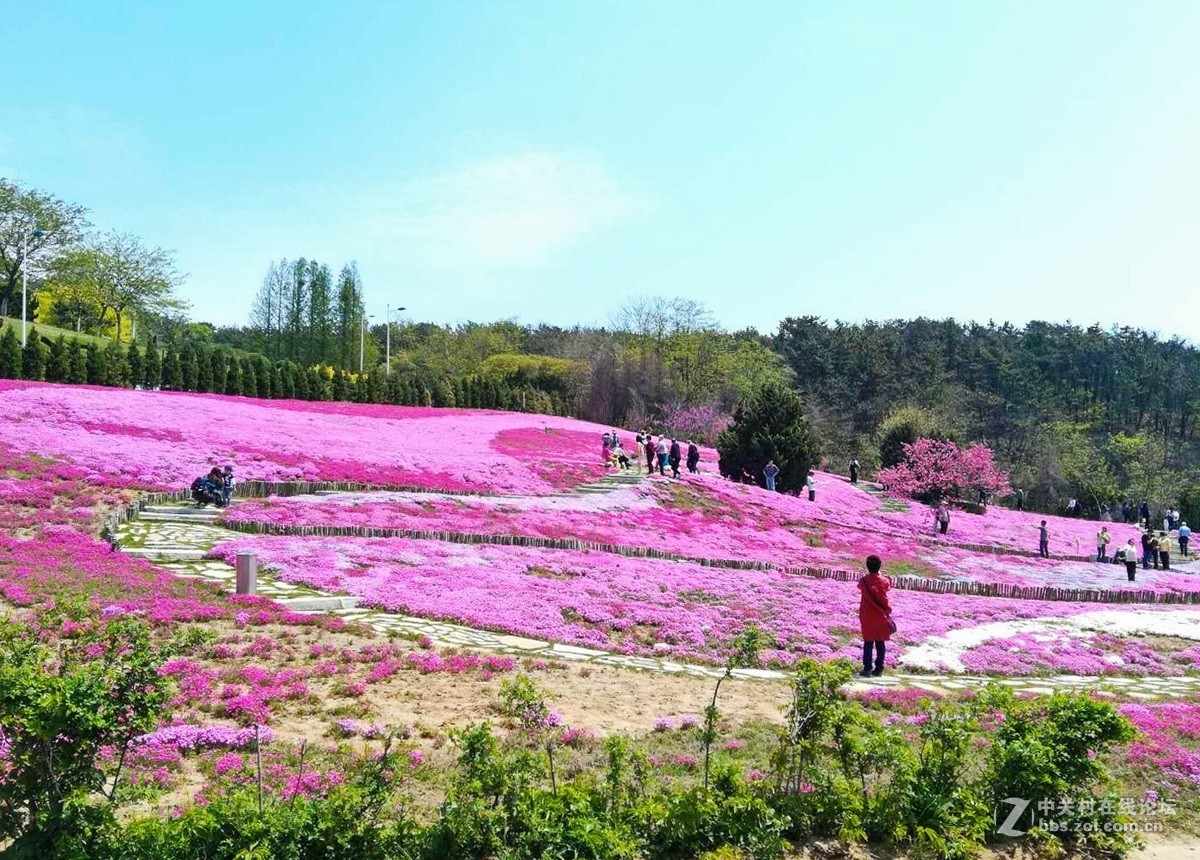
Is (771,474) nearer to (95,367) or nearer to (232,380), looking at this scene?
(232,380)

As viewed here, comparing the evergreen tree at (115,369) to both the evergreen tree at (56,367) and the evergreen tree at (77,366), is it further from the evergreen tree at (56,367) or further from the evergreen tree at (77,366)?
the evergreen tree at (56,367)

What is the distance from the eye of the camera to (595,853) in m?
4.07

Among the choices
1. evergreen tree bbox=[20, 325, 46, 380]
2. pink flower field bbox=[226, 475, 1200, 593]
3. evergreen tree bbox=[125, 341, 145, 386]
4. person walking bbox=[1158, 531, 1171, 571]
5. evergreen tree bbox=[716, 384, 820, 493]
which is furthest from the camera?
evergreen tree bbox=[125, 341, 145, 386]

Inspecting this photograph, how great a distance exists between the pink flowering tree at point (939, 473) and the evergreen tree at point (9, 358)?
4306 centimetres

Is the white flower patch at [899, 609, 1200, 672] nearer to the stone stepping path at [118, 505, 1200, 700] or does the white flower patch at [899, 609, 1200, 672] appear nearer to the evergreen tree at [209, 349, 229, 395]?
the stone stepping path at [118, 505, 1200, 700]

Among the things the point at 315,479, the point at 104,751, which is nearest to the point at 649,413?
the point at 315,479

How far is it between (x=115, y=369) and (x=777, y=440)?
33122 millimetres

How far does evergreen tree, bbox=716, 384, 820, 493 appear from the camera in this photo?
32344 mm

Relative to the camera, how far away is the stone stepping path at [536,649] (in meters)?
9.49

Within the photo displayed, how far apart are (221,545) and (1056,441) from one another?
65562 millimetres

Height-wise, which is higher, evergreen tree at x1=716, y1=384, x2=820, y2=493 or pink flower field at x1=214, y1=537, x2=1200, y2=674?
evergreen tree at x1=716, y1=384, x2=820, y2=493

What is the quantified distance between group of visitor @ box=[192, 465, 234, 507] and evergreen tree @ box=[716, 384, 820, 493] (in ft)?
71.4

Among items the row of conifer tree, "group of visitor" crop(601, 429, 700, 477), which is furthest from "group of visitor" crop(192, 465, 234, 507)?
the row of conifer tree

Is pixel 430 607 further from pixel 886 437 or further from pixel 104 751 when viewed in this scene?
pixel 886 437
